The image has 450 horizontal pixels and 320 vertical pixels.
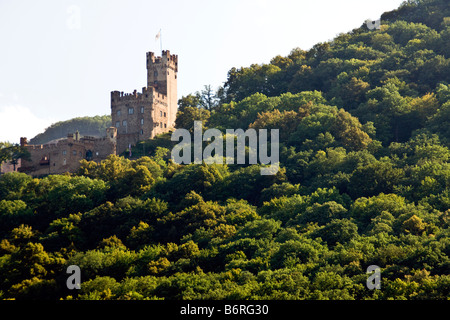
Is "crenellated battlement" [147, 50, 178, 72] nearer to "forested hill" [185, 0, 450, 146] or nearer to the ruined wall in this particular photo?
"forested hill" [185, 0, 450, 146]

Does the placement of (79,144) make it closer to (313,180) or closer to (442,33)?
(313,180)

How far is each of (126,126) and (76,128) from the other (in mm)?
72819

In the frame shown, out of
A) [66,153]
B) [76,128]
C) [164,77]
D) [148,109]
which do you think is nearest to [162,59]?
[164,77]

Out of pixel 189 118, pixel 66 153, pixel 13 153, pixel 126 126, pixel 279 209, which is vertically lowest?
pixel 279 209

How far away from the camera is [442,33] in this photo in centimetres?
12562

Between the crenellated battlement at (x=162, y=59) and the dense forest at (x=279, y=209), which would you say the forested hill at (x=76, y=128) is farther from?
the dense forest at (x=279, y=209)

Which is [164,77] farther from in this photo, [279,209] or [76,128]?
[76,128]

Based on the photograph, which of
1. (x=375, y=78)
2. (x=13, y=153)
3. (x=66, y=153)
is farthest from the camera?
(x=375, y=78)

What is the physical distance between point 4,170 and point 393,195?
223 ft

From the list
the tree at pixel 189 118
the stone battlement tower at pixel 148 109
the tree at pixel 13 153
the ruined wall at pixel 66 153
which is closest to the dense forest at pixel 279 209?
the tree at pixel 189 118

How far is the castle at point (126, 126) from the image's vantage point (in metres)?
101

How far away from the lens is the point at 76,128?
590ft

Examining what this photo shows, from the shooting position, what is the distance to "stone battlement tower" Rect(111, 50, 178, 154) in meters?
109
